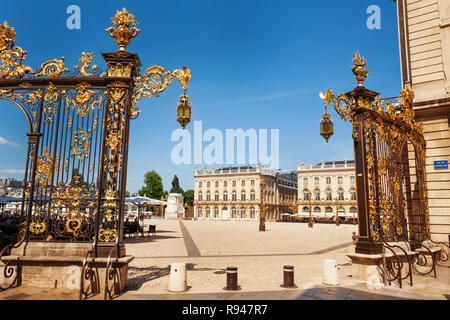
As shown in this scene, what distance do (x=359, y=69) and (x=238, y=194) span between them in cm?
7666

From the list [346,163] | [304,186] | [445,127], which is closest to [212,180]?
[304,186]

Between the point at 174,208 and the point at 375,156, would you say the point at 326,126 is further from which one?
the point at 174,208

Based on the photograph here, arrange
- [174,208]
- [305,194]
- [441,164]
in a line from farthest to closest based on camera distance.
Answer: [305,194], [174,208], [441,164]

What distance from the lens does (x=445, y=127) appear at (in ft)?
35.7

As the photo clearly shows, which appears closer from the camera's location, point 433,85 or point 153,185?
point 433,85

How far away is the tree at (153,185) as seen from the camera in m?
83.6

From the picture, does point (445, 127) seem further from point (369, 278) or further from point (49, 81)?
point (49, 81)

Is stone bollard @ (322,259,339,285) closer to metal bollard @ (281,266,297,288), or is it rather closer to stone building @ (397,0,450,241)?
metal bollard @ (281,266,297,288)

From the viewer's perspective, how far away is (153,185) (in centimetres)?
8362

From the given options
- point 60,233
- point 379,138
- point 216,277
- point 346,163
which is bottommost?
point 216,277

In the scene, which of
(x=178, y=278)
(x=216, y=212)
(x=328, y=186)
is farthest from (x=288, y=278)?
(x=216, y=212)

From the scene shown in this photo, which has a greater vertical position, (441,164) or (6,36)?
(6,36)

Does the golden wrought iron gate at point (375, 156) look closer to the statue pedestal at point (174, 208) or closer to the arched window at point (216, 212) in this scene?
the statue pedestal at point (174, 208)
